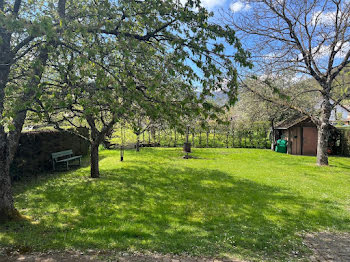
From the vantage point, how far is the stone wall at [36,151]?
961 cm

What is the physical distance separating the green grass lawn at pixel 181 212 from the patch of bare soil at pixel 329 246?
22 centimetres

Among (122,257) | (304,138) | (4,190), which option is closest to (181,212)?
(122,257)

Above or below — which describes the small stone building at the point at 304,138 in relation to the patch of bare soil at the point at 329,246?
above

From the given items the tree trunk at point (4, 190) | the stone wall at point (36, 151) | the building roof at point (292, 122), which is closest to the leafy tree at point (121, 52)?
the tree trunk at point (4, 190)

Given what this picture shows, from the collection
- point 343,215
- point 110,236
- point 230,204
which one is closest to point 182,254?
point 110,236

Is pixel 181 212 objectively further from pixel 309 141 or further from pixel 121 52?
pixel 309 141

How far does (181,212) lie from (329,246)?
133 inches

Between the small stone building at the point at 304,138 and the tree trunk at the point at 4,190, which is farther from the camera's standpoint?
the small stone building at the point at 304,138

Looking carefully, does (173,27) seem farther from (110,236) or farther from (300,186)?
(300,186)

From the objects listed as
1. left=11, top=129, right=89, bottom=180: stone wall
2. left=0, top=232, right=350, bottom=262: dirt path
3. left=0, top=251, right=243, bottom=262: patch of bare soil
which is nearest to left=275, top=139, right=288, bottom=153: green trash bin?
left=0, top=232, right=350, bottom=262: dirt path

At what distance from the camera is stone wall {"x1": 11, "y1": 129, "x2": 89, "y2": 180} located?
961cm

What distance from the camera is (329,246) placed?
15.0 ft

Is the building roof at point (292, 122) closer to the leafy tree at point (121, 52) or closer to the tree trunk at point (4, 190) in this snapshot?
the leafy tree at point (121, 52)

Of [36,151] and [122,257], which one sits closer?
[122,257]
